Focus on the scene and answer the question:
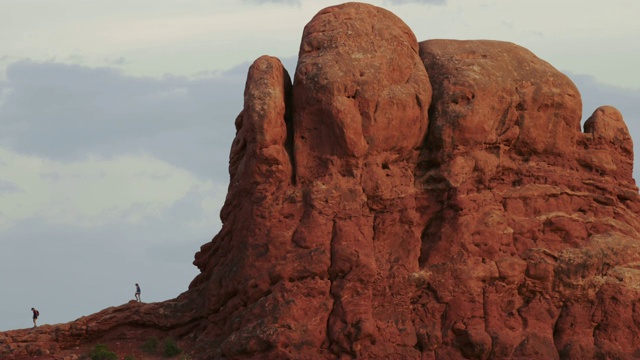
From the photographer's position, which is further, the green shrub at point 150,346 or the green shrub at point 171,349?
the green shrub at point 150,346

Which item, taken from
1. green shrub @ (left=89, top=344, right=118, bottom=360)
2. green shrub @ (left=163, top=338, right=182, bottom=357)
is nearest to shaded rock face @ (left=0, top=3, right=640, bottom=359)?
green shrub @ (left=163, top=338, right=182, bottom=357)

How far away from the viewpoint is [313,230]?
138 feet

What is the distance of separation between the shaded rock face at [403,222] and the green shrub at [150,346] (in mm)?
594

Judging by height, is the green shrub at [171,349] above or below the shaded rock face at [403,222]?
below

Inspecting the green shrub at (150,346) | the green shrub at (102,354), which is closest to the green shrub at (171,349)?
the green shrub at (150,346)

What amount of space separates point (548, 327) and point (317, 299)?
21.0ft

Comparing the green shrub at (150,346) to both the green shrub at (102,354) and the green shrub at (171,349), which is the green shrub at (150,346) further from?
the green shrub at (102,354)

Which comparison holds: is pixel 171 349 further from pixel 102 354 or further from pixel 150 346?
pixel 102 354

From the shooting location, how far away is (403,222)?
1695 inches

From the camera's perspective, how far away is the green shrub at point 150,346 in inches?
Result: 1735

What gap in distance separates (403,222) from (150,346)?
7842 millimetres

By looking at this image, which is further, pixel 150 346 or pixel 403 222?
pixel 150 346

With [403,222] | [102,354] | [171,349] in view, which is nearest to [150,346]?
[171,349]

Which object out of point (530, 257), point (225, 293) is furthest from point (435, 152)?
point (225, 293)
